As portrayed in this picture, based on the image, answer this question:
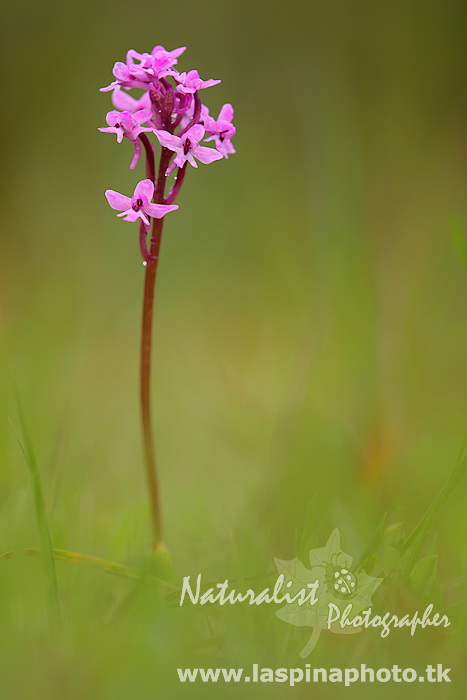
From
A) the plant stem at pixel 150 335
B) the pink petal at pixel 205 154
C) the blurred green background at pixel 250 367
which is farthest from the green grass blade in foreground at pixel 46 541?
the pink petal at pixel 205 154

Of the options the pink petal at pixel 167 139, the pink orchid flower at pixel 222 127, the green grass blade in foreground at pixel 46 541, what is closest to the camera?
the green grass blade in foreground at pixel 46 541

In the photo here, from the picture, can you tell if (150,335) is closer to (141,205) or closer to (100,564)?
(141,205)

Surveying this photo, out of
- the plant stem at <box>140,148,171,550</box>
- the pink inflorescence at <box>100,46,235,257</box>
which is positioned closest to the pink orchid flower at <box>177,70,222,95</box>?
the pink inflorescence at <box>100,46,235,257</box>

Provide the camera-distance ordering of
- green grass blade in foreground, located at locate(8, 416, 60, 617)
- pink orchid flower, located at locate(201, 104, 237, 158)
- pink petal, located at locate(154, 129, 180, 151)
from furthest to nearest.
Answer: pink orchid flower, located at locate(201, 104, 237, 158)
pink petal, located at locate(154, 129, 180, 151)
green grass blade in foreground, located at locate(8, 416, 60, 617)

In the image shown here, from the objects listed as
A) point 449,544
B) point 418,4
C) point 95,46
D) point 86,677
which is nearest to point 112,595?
point 86,677

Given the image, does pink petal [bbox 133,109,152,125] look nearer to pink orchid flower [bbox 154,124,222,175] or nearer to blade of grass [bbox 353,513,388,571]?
pink orchid flower [bbox 154,124,222,175]

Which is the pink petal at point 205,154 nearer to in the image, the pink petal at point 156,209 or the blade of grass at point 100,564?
the pink petal at point 156,209

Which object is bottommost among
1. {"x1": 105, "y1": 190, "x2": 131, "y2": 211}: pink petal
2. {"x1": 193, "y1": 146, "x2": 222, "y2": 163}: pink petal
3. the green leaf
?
the green leaf
